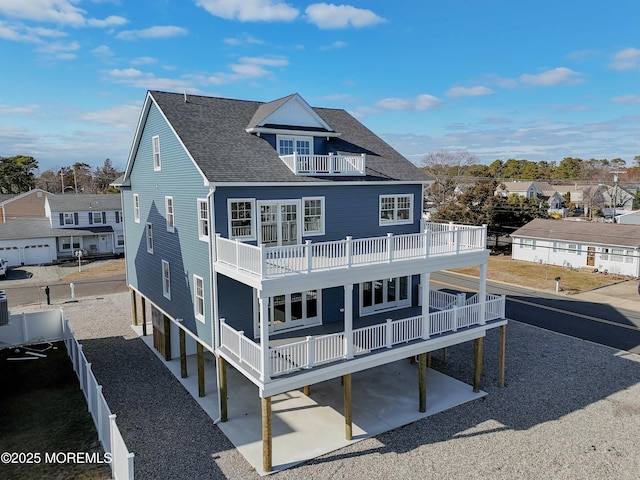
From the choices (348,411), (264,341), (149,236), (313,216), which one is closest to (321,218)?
(313,216)

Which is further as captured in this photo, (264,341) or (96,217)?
(96,217)

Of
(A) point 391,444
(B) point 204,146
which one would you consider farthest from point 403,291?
(B) point 204,146

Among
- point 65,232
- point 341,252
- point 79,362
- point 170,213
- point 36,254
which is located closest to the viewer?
point 341,252

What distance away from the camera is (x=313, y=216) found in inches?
624

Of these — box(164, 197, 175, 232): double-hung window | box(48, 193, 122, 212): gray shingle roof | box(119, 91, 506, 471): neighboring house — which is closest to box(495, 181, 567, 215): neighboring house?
box(48, 193, 122, 212): gray shingle roof

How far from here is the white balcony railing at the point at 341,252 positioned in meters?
12.4

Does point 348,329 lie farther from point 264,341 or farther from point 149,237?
point 149,237

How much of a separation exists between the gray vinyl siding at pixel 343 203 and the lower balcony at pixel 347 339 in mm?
3204

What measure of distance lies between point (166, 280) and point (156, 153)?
521 centimetres

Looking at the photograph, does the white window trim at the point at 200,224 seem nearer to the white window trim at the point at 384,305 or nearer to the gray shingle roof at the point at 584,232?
the white window trim at the point at 384,305

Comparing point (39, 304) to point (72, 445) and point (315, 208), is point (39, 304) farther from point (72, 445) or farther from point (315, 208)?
point (315, 208)

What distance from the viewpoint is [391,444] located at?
12.9 m

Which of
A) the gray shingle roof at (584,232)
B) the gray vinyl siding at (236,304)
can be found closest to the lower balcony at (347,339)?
the gray vinyl siding at (236,304)

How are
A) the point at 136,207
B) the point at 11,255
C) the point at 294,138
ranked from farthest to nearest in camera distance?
1. the point at 11,255
2. the point at 136,207
3. the point at 294,138
